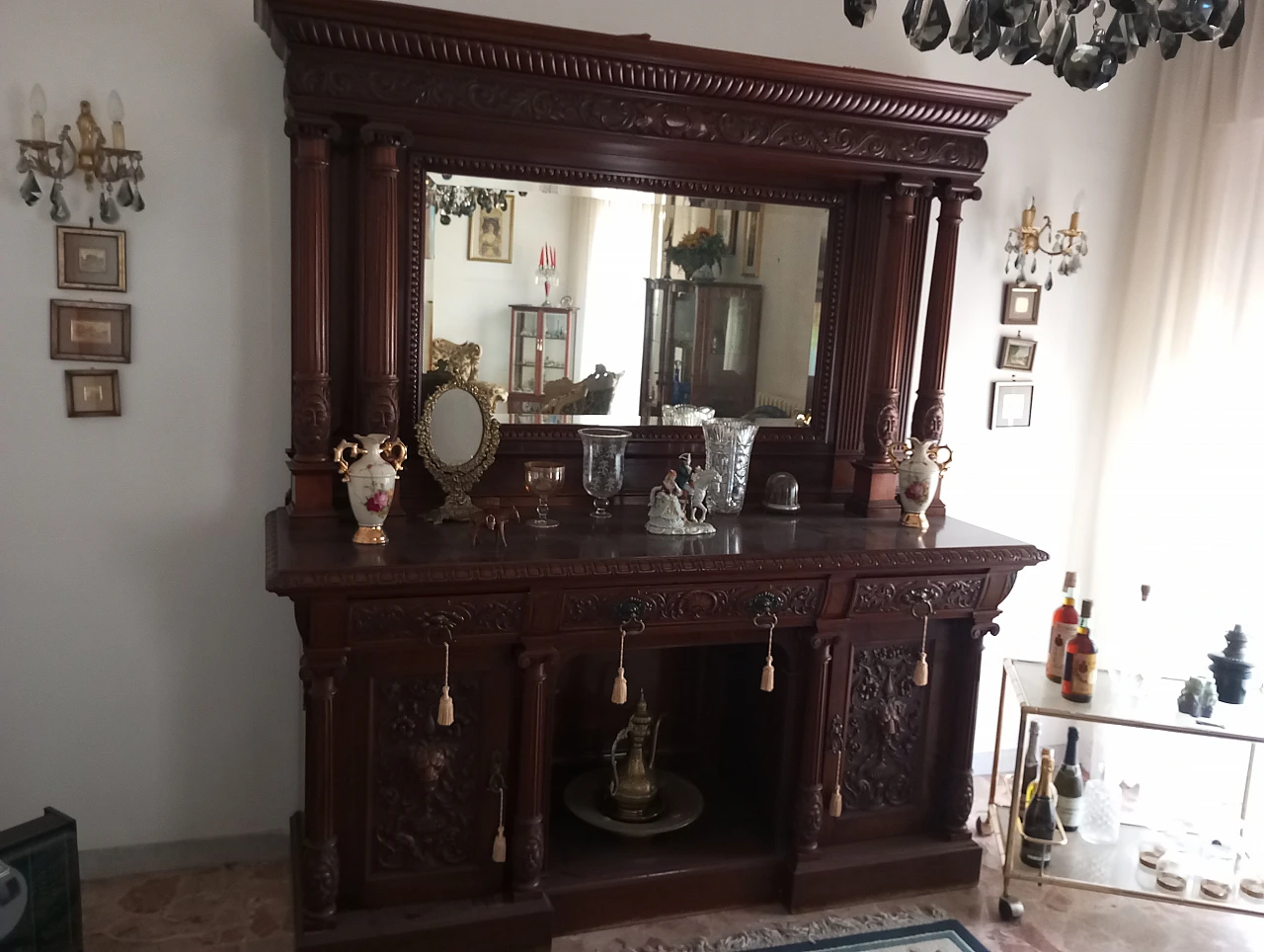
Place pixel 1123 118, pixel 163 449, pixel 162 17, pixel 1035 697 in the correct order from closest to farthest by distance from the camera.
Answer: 1. pixel 162 17
2. pixel 163 449
3. pixel 1035 697
4. pixel 1123 118

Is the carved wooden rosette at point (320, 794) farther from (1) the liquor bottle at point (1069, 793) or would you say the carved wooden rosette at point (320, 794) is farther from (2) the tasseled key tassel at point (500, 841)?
(1) the liquor bottle at point (1069, 793)

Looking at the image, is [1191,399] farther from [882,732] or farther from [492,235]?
[492,235]

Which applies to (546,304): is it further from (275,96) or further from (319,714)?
Answer: (319,714)

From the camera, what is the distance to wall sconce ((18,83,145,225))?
199cm

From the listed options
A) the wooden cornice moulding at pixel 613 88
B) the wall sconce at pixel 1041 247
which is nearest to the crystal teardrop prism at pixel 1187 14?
the wooden cornice moulding at pixel 613 88

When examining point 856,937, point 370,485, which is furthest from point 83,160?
point 856,937

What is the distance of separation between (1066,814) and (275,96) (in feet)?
8.52

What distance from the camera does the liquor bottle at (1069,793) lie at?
2572 mm

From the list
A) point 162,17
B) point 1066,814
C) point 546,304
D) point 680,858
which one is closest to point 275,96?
point 162,17

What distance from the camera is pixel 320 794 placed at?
1.95 metres

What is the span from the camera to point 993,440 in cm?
296

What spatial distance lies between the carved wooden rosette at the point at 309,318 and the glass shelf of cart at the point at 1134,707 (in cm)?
171

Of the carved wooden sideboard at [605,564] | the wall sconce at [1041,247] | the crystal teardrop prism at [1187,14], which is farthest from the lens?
the wall sconce at [1041,247]

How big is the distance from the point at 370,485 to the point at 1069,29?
1429 millimetres
